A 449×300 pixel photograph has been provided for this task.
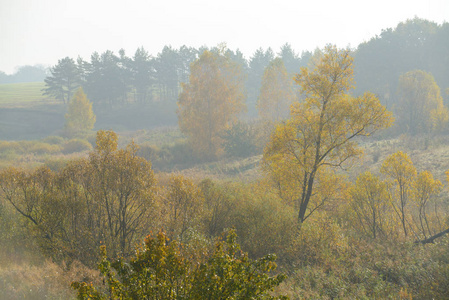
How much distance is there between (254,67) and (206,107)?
169ft

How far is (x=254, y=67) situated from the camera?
79.2 metres

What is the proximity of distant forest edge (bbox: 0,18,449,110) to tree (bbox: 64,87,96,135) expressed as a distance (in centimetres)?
2416

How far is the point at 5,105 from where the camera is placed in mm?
63250

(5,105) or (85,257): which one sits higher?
(5,105)

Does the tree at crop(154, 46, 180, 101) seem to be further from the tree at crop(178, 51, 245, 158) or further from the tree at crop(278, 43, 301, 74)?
the tree at crop(178, 51, 245, 158)

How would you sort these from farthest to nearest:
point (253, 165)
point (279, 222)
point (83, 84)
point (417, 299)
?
point (83, 84) < point (253, 165) < point (279, 222) < point (417, 299)

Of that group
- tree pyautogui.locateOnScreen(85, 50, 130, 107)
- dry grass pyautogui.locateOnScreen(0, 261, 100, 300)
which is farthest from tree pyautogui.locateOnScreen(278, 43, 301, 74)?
dry grass pyautogui.locateOnScreen(0, 261, 100, 300)

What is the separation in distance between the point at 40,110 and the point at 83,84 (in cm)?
1206

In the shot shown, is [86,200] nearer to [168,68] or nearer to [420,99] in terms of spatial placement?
[420,99]

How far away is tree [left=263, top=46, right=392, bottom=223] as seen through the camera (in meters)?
12.2

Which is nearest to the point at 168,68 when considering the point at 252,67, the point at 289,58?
the point at 252,67

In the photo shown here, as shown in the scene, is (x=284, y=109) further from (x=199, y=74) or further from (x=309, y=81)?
(x=309, y=81)

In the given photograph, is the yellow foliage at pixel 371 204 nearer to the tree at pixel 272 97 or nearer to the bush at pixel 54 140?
the tree at pixel 272 97

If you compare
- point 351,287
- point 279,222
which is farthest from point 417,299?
point 279,222
